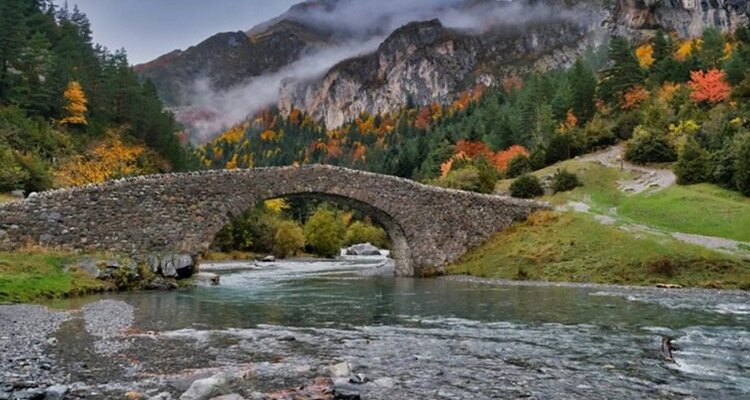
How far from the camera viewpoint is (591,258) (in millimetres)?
30875

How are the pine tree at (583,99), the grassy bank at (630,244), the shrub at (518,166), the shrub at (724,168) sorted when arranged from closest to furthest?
the grassy bank at (630,244)
the shrub at (724,168)
the shrub at (518,166)
the pine tree at (583,99)

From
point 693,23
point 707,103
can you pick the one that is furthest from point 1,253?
point 693,23

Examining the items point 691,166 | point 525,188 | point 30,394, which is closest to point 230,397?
point 30,394

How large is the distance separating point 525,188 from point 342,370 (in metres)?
37.3

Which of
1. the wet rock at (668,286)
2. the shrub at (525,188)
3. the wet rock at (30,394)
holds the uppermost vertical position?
the shrub at (525,188)

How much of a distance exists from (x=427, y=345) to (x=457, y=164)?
56.0m

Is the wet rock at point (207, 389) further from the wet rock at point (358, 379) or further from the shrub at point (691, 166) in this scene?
the shrub at point (691, 166)

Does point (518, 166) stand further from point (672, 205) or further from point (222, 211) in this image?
point (222, 211)

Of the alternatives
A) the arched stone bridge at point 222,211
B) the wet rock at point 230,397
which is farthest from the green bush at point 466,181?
the wet rock at point 230,397

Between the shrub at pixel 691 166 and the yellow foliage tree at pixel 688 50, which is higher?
the yellow foliage tree at pixel 688 50

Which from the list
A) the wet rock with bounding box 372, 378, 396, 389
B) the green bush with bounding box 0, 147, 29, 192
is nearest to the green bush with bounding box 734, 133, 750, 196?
the wet rock with bounding box 372, 378, 396, 389

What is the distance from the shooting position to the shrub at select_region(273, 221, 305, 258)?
71.8 m

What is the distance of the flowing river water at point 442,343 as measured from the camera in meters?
9.68

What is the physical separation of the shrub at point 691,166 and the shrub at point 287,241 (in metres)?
44.3
